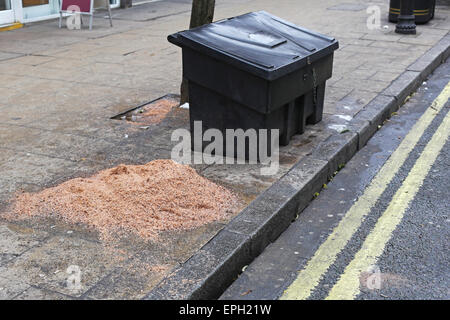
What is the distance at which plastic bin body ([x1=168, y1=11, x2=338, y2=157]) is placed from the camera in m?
5.46

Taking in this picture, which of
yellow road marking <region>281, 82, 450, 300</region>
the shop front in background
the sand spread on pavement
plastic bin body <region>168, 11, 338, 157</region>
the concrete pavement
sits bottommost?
yellow road marking <region>281, 82, 450, 300</region>

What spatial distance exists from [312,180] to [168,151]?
1474 millimetres

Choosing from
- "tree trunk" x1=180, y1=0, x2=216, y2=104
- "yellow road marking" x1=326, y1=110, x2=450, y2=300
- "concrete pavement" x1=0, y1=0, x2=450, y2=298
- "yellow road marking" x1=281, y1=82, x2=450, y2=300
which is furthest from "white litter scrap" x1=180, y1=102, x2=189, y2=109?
"yellow road marking" x1=326, y1=110, x2=450, y2=300

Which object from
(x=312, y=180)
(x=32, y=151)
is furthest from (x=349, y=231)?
(x=32, y=151)

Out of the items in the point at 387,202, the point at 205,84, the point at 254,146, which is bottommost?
the point at 387,202

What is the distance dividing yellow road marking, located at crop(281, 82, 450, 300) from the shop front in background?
29.5 feet

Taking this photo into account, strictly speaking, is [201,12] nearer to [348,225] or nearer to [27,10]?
[348,225]

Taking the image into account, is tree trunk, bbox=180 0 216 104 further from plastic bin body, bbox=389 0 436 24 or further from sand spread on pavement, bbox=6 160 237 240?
plastic bin body, bbox=389 0 436 24

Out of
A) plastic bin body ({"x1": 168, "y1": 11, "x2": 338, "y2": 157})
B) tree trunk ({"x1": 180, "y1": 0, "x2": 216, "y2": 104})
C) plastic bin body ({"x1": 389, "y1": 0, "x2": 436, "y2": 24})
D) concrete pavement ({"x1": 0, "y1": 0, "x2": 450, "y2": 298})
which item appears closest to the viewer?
concrete pavement ({"x1": 0, "y1": 0, "x2": 450, "y2": 298})

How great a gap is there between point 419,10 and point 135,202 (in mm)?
10579

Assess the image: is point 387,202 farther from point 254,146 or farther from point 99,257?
point 99,257

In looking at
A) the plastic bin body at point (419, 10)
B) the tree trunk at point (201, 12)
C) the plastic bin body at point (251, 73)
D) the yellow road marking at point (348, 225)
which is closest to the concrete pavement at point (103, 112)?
the plastic bin body at point (419, 10)

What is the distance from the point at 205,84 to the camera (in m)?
5.74

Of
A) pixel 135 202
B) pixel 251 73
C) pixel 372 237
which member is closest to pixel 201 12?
pixel 251 73
